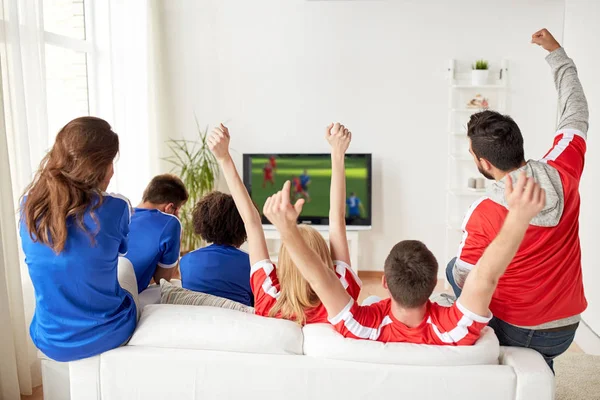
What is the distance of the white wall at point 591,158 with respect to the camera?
14.1 ft

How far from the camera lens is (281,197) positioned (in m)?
1.47

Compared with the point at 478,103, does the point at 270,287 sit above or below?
below

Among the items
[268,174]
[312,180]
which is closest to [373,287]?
[312,180]

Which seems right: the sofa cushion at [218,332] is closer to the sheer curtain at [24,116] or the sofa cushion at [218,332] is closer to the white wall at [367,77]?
the sheer curtain at [24,116]

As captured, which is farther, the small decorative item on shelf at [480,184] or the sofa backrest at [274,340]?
the small decorative item on shelf at [480,184]

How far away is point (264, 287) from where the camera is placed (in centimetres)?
202

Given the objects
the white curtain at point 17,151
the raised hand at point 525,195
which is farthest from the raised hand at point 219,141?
the white curtain at point 17,151

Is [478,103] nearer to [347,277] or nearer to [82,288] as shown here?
[347,277]

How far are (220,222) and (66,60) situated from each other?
2977mm

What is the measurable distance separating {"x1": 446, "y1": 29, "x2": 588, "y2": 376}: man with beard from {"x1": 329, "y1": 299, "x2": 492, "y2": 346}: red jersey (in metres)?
0.27

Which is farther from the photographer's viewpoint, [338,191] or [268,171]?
[268,171]

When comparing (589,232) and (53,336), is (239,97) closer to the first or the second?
(589,232)

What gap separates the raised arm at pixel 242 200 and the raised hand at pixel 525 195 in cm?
89

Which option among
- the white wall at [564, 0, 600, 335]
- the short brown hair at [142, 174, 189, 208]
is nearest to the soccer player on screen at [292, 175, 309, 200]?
the white wall at [564, 0, 600, 335]
